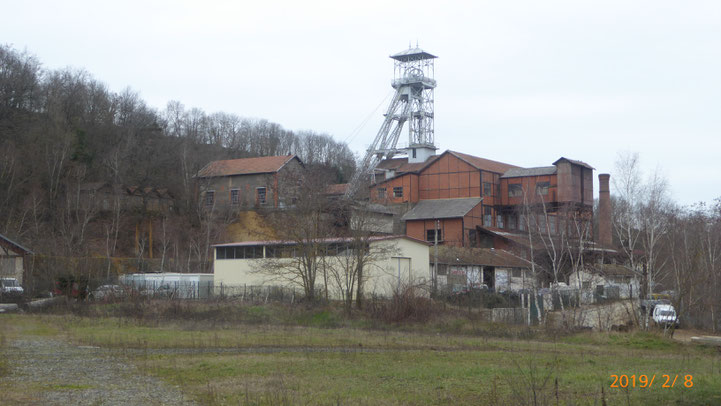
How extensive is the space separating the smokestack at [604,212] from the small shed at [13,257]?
4750 cm

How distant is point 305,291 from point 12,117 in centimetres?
4468

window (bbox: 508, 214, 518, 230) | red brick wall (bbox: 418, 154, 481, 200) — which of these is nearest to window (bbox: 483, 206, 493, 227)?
red brick wall (bbox: 418, 154, 481, 200)

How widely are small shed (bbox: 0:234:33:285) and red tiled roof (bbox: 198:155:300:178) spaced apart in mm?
25583

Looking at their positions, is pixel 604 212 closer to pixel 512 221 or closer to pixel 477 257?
pixel 512 221

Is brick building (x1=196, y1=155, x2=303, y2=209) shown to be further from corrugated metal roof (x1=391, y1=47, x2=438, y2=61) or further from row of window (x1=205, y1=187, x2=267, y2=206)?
corrugated metal roof (x1=391, y1=47, x2=438, y2=61)

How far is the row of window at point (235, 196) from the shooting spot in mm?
72938

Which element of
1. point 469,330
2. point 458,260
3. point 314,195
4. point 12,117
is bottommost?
point 469,330

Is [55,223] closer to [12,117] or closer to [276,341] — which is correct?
[12,117]

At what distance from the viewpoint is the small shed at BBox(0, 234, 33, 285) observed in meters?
48.4

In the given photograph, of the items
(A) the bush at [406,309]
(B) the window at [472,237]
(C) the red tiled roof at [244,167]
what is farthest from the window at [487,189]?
(A) the bush at [406,309]

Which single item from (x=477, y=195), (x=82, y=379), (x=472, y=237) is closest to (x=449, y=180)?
(x=477, y=195)

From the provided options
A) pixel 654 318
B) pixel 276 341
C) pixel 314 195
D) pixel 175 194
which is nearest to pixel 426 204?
pixel 175 194

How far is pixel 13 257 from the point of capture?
4959 centimetres

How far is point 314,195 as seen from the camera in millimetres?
38875
